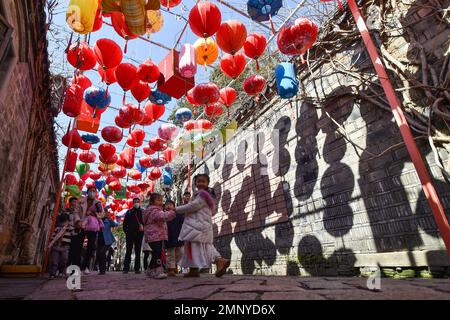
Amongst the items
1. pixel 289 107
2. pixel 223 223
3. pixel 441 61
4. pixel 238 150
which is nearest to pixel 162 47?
pixel 238 150

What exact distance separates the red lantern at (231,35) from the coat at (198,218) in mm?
2715

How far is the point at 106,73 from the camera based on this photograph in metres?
5.73

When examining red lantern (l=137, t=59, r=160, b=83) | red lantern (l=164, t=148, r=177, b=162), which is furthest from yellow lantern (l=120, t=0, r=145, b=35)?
red lantern (l=164, t=148, r=177, b=162)

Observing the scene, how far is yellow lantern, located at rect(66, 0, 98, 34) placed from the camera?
13.7ft

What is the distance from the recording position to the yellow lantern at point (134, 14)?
12.7ft

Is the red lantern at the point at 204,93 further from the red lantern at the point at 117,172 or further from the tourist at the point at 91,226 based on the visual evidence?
the red lantern at the point at 117,172

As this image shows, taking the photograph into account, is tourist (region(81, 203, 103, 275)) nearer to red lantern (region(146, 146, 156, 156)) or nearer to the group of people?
the group of people

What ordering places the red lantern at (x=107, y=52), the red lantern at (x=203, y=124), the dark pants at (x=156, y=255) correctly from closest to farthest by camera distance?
1. the dark pants at (x=156, y=255)
2. the red lantern at (x=107, y=52)
3. the red lantern at (x=203, y=124)

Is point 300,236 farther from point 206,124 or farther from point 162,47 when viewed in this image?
point 162,47

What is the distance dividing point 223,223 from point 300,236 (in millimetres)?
2947

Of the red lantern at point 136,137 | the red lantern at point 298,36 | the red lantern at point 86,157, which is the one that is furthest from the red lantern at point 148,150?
the red lantern at point 298,36

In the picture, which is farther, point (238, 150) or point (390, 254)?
point (238, 150)

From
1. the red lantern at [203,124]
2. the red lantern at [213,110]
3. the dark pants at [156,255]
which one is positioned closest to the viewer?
the dark pants at [156,255]

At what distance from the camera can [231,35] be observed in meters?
4.76
